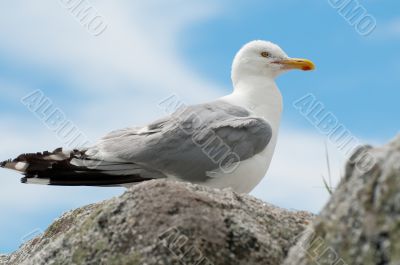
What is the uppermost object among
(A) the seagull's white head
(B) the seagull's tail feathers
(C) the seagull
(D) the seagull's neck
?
(A) the seagull's white head

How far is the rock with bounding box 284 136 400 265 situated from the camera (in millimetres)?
3502

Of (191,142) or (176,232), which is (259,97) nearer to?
(191,142)

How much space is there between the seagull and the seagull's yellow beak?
1431 mm

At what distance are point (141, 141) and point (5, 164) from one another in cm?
189

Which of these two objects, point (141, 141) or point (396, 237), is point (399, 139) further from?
point (141, 141)

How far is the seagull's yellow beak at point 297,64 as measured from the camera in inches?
387

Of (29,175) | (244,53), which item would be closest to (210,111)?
(244,53)

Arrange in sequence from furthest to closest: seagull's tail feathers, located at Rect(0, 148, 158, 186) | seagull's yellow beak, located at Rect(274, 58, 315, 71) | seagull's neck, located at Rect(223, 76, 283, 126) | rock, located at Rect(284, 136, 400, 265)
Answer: seagull's yellow beak, located at Rect(274, 58, 315, 71) → seagull's neck, located at Rect(223, 76, 283, 126) → seagull's tail feathers, located at Rect(0, 148, 158, 186) → rock, located at Rect(284, 136, 400, 265)

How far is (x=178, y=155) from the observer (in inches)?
309

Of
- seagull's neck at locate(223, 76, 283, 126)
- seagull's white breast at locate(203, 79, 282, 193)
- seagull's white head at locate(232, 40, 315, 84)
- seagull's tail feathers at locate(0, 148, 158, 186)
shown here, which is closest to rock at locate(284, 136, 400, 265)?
seagull's white breast at locate(203, 79, 282, 193)

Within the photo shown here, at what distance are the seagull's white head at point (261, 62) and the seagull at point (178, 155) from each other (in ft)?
3.61

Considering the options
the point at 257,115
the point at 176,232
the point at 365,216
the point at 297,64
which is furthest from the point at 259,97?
the point at 365,216

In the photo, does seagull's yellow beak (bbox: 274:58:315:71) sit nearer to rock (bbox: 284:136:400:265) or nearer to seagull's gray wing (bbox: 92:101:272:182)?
seagull's gray wing (bbox: 92:101:272:182)

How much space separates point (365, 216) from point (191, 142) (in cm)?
450
